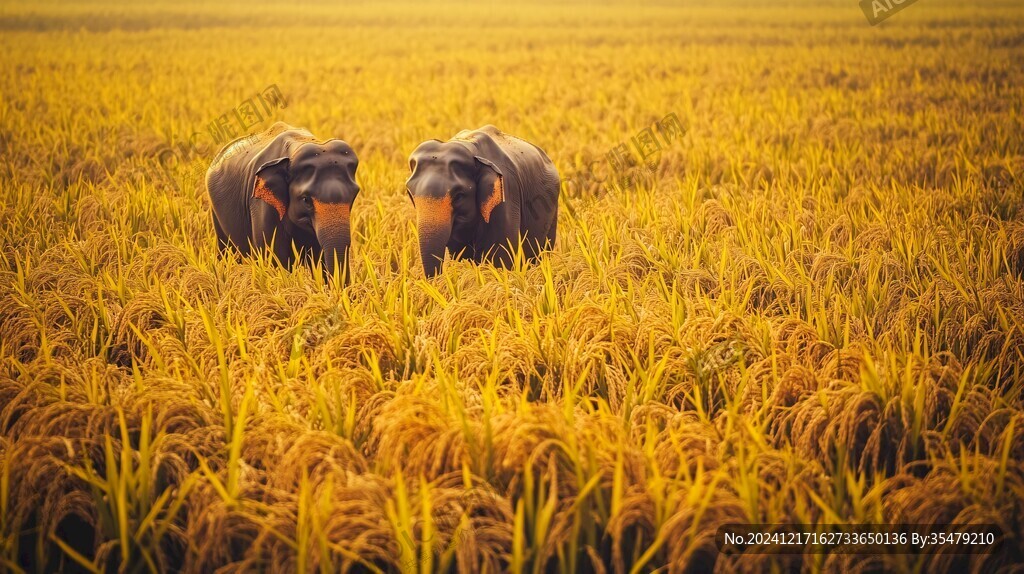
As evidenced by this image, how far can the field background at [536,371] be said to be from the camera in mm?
2080

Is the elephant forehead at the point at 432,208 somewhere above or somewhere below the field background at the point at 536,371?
above

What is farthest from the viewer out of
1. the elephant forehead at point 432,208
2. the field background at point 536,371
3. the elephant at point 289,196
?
the elephant at point 289,196

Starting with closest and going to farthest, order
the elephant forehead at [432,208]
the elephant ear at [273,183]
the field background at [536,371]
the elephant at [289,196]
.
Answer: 1. the field background at [536,371]
2. the elephant forehead at [432,208]
3. the elephant at [289,196]
4. the elephant ear at [273,183]

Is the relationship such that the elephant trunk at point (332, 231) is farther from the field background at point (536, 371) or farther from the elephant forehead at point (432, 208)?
the elephant forehead at point (432, 208)

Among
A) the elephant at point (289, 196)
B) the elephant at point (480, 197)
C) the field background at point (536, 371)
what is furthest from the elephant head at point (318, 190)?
the elephant at point (480, 197)

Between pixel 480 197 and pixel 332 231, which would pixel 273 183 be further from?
pixel 480 197

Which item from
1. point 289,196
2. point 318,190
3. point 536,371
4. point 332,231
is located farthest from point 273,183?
point 536,371

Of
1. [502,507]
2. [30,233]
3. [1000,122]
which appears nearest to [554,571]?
[502,507]

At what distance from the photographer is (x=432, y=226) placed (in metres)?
4.10

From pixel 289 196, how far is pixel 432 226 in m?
0.84

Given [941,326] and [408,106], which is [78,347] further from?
[408,106]

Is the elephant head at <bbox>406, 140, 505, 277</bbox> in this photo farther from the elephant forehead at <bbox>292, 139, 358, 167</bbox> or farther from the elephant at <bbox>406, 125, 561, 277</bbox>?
the elephant forehead at <bbox>292, 139, 358, 167</bbox>

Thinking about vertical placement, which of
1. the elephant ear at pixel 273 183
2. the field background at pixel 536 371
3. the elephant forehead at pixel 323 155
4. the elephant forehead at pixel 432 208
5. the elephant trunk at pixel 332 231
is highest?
the elephant forehead at pixel 323 155

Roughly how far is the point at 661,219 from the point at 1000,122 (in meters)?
6.31
